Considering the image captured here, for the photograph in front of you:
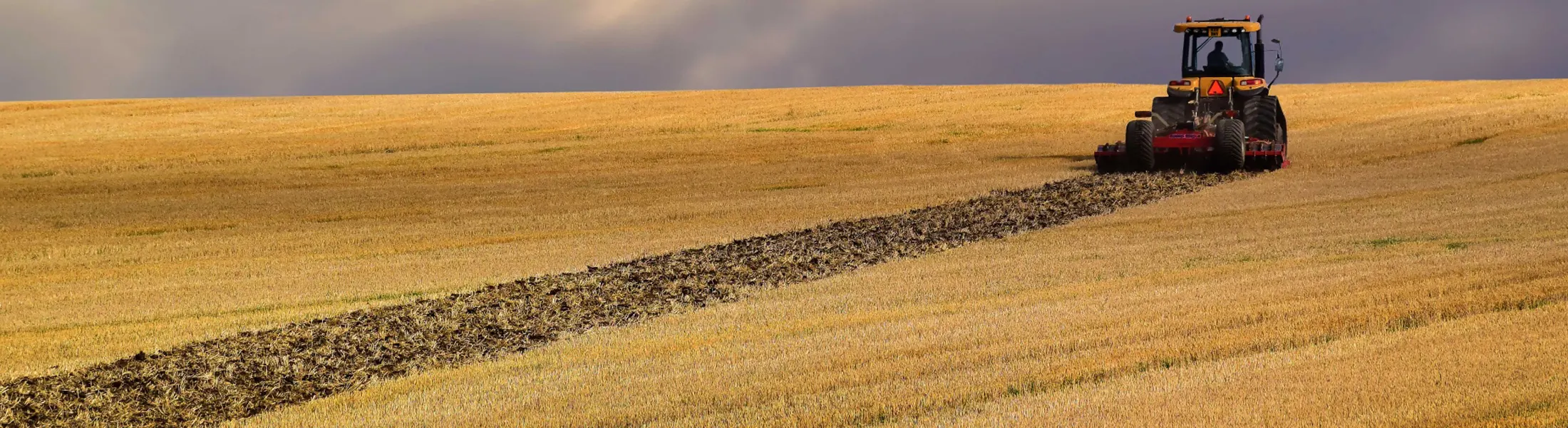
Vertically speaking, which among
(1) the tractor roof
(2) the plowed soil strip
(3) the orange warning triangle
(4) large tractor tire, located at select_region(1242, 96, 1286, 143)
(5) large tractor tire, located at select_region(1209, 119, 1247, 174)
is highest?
(1) the tractor roof

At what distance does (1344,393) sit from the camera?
5953 millimetres

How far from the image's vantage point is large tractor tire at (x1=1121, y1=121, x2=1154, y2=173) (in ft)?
70.1

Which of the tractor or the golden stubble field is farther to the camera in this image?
the tractor

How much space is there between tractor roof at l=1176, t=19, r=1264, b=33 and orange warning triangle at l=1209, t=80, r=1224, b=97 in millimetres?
915

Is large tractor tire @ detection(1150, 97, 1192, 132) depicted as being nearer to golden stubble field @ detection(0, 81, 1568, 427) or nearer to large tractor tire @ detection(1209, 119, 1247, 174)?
large tractor tire @ detection(1209, 119, 1247, 174)

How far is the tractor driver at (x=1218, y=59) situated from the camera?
22.5m

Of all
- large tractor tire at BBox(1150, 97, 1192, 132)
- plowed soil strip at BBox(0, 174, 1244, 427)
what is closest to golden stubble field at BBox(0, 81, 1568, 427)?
plowed soil strip at BBox(0, 174, 1244, 427)

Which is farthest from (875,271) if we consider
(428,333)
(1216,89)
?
(1216,89)

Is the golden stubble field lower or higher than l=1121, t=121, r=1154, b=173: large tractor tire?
lower

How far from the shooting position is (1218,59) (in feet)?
74.1

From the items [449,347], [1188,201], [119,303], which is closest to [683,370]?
[449,347]

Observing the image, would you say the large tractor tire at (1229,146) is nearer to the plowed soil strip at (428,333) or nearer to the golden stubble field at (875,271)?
the golden stubble field at (875,271)

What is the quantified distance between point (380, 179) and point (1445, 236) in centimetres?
1954

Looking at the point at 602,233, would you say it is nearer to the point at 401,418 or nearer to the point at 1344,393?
the point at 401,418
